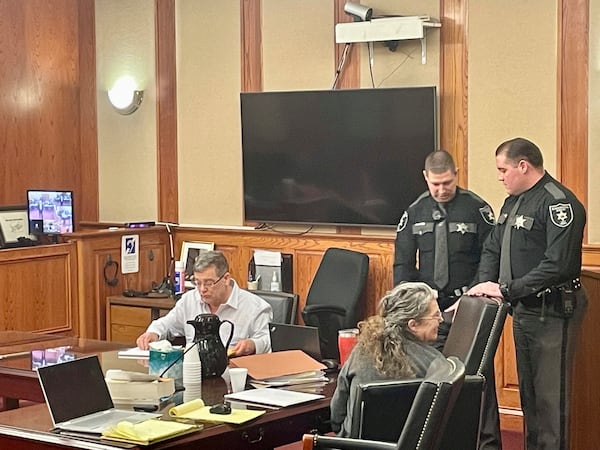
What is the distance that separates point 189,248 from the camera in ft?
24.1

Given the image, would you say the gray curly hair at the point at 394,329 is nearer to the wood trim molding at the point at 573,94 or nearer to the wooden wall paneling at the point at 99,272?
the wood trim molding at the point at 573,94

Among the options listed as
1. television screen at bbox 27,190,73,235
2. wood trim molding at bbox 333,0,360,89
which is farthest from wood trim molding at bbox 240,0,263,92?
television screen at bbox 27,190,73,235

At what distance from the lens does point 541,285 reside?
473cm

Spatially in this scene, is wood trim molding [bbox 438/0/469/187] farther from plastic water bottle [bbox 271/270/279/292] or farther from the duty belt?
the duty belt

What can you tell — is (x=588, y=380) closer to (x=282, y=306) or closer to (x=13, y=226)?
(x=282, y=306)

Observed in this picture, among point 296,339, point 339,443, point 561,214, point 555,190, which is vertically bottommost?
point 339,443

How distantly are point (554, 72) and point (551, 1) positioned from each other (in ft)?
1.25

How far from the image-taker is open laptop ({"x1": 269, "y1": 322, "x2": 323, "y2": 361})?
4.52 metres

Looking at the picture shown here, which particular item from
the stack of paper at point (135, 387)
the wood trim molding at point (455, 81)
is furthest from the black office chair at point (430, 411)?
the wood trim molding at point (455, 81)

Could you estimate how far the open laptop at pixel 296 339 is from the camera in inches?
178

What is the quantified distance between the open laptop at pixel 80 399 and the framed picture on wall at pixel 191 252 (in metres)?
3.57

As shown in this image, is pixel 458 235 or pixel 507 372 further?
pixel 507 372

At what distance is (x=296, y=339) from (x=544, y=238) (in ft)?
3.94

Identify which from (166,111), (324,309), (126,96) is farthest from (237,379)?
(126,96)
